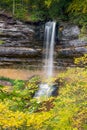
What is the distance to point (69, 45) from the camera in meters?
23.2

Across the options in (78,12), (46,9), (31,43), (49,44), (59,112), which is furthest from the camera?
(46,9)

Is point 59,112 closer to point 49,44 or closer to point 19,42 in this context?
point 19,42

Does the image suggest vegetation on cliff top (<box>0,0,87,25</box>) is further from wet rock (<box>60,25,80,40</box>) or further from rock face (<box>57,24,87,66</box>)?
rock face (<box>57,24,87,66</box>)

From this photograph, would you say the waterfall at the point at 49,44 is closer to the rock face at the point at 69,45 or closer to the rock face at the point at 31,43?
the rock face at the point at 31,43

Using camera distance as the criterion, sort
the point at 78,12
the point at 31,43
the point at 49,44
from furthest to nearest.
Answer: the point at 78,12 → the point at 49,44 → the point at 31,43

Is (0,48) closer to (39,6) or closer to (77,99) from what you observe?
(39,6)

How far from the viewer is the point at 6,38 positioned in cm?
2355

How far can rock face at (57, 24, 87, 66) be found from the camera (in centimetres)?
2270

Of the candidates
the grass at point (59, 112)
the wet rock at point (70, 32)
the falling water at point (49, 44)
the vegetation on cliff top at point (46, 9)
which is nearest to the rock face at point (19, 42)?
the falling water at point (49, 44)

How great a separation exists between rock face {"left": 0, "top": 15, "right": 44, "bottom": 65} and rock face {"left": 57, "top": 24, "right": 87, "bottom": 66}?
136cm

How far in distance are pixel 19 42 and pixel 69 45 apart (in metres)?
3.31

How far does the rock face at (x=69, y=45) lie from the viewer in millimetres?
22698

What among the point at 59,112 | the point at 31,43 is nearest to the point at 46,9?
the point at 31,43

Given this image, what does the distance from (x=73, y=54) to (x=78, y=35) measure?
1.35 metres
